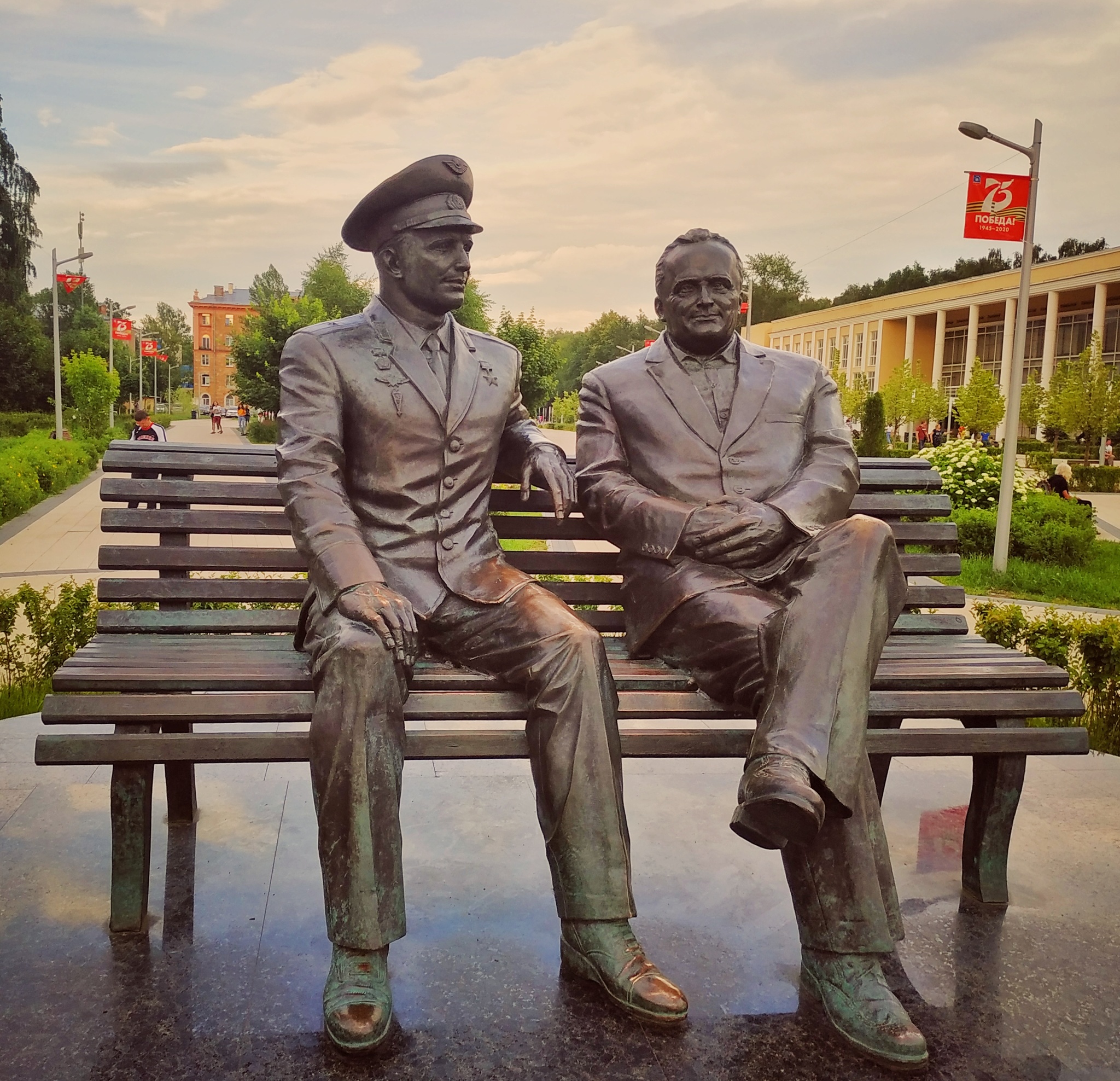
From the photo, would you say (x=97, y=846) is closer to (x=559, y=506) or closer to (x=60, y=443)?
(x=559, y=506)

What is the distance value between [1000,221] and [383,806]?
1098 centimetres

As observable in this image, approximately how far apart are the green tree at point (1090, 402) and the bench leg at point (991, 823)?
88.7 ft

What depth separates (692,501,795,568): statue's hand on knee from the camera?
3283mm

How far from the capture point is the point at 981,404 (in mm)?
28422

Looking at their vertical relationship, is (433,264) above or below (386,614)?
above

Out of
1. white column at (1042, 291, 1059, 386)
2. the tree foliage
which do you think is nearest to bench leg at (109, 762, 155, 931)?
the tree foliage

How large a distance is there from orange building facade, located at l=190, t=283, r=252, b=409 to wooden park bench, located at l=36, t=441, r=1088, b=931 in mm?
105415

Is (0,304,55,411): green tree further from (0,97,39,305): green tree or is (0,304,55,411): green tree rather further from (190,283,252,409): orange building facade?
(190,283,252,409): orange building facade

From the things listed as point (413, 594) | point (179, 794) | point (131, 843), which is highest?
point (413, 594)

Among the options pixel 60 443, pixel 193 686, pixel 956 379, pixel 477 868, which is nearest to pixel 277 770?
pixel 477 868

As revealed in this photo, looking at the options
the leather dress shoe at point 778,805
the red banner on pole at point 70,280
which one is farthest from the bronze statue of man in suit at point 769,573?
the red banner on pole at point 70,280

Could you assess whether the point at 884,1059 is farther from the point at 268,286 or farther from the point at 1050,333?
the point at 268,286

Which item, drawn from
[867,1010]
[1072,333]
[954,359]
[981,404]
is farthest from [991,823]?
[954,359]

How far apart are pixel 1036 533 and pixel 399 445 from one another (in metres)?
10.1
